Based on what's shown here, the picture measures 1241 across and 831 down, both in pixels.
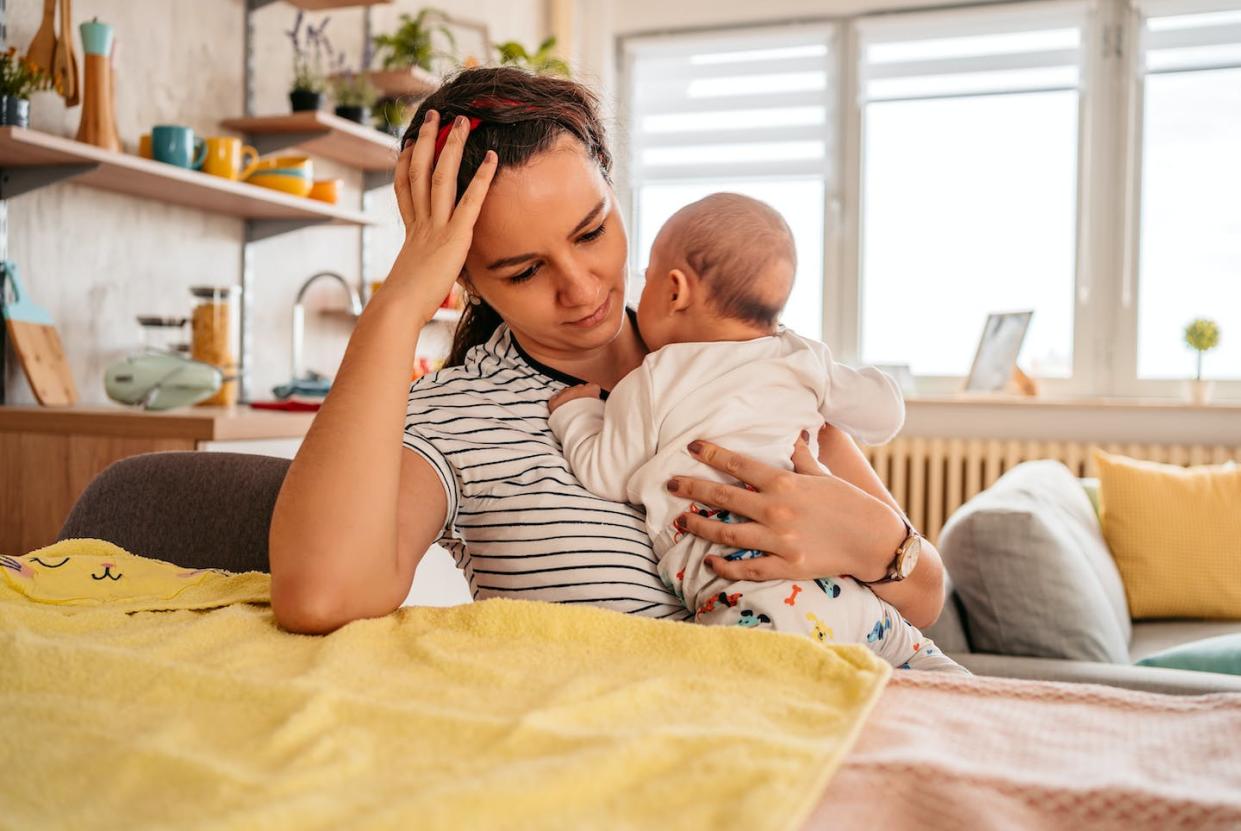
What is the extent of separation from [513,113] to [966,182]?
3737 millimetres

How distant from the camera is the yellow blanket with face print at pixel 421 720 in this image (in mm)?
501

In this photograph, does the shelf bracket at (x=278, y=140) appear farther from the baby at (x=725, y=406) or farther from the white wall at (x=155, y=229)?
the baby at (x=725, y=406)

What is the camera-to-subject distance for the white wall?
235 cm

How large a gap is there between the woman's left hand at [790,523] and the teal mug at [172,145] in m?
1.79

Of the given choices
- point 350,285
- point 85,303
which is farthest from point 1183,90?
point 85,303

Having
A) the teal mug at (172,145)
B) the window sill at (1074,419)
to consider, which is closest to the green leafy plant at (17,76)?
the teal mug at (172,145)

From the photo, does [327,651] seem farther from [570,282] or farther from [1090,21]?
[1090,21]

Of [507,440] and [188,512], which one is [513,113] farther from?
[188,512]

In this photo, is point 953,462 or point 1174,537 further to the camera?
point 953,462

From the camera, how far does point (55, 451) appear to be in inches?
81.8

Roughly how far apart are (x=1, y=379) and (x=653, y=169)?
3158mm

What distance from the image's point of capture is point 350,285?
3535mm

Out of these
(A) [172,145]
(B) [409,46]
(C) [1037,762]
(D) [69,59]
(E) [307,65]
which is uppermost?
(B) [409,46]

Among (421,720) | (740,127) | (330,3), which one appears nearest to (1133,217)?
(740,127)
